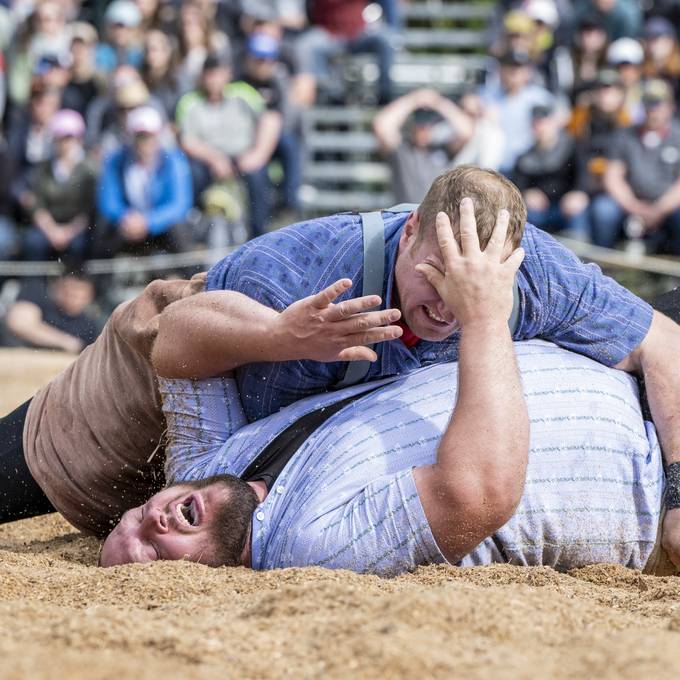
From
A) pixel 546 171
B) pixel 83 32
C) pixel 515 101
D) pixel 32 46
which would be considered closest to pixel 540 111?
pixel 515 101

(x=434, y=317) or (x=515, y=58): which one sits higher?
(x=515, y=58)

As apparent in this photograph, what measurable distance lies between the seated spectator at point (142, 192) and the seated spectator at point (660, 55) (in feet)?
11.9

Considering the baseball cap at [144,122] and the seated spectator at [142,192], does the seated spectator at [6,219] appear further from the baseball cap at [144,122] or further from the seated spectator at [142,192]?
the baseball cap at [144,122]

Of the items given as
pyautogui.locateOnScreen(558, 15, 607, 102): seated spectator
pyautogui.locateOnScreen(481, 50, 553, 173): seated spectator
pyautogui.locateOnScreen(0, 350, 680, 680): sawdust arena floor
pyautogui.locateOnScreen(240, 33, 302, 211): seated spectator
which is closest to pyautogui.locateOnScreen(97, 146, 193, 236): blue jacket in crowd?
pyautogui.locateOnScreen(240, 33, 302, 211): seated spectator

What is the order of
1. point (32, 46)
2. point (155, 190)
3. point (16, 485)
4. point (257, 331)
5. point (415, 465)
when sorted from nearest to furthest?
point (257, 331) < point (415, 465) < point (16, 485) < point (155, 190) < point (32, 46)

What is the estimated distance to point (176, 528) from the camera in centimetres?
314

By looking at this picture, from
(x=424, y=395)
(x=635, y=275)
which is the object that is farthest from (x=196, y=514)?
(x=635, y=275)

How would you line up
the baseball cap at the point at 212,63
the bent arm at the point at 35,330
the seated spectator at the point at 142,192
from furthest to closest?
the baseball cap at the point at 212,63 < the bent arm at the point at 35,330 < the seated spectator at the point at 142,192

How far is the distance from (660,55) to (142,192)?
405 cm

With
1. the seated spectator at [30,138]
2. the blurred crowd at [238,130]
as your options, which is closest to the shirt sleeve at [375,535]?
the blurred crowd at [238,130]

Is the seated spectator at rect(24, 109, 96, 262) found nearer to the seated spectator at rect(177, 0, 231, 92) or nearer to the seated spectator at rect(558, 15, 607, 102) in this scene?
the seated spectator at rect(177, 0, 231, 92)

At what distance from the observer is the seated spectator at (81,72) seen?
898cm

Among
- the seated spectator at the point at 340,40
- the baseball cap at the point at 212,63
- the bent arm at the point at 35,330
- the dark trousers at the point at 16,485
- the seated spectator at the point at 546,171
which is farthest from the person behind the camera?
the seated spectator at the point at 340,40

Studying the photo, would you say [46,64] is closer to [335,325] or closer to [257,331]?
[257,331]
